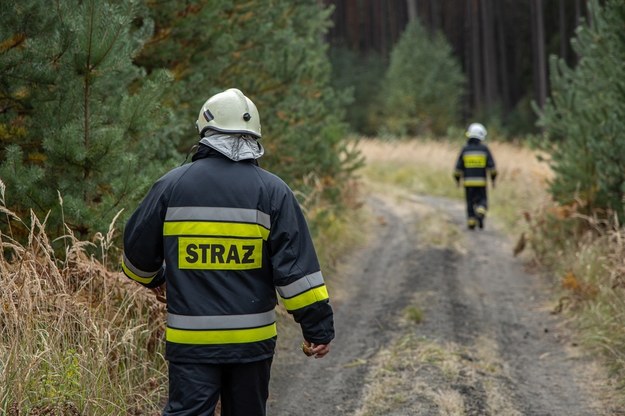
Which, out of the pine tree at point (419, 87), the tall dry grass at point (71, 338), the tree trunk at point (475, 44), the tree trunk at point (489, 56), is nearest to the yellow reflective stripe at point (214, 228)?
the tall dry grass at point (71, 338)

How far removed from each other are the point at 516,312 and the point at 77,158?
5909 mm

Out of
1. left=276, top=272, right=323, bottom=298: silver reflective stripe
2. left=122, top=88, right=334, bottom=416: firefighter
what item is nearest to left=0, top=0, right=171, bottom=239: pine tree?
left=122, top=88, right=334, bottom=416: firefighter

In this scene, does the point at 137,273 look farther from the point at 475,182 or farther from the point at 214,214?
the point at 475,182

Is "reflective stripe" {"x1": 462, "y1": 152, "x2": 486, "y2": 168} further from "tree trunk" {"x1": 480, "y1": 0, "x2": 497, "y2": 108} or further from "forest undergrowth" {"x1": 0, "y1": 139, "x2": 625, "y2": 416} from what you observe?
"tree trunk" {"x1": 480, "y1": 0, "x2": 497, "y2": 108}

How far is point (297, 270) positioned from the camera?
11.9ft

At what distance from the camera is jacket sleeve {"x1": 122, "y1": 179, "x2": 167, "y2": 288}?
11.9 ft

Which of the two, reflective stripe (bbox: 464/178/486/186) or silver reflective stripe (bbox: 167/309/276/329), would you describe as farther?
reflective stripe (bbox: 464/178/486/186)

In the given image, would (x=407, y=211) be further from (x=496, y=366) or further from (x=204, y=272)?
(x=204, y=272)

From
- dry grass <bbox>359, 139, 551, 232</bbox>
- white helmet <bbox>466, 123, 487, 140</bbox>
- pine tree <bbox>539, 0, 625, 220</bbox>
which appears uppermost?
pine tree <bbox>539, 0, 625, 220</bbox>

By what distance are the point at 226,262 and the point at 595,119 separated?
7307 mm

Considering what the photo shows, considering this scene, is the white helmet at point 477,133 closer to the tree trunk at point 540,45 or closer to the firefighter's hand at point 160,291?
the firefighter's hand at point 160,291

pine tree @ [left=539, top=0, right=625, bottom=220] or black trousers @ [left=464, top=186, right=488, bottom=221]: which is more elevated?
pine tree @ [left=539, top=0, right=625, bottom=220]

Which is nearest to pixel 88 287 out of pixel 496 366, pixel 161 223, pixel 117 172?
pixel 117 172

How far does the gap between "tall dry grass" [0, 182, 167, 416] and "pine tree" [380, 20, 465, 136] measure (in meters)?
33.2
